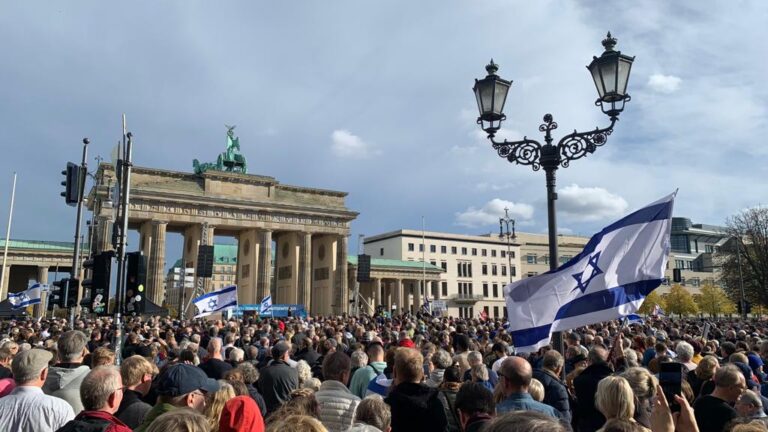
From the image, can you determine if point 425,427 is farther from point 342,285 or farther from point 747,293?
point 342,285

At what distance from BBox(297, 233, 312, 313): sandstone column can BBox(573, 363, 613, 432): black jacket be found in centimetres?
6121

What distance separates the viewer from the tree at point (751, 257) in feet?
172

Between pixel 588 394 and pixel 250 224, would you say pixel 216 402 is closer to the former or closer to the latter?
pixel 588 394

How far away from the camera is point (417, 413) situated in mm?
5000

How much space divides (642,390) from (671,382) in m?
0.77

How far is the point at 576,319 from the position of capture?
25.0 feet

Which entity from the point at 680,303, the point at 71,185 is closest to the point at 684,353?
the point at 71,185

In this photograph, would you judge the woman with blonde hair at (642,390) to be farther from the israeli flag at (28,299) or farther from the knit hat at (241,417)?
the israeli flag at (28,299)

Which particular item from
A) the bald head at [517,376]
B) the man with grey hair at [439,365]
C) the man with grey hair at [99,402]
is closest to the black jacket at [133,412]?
the man with grey hair at [99,402]

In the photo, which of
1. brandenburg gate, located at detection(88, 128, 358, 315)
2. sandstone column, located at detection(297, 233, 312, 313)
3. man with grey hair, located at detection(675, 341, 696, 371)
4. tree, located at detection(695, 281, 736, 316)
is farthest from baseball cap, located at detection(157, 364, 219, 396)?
tree, located at detection(695, 281, 736, 316)

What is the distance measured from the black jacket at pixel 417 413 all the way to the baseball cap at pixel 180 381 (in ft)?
5.19

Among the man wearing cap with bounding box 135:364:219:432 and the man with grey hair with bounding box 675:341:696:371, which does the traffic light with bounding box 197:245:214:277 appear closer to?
the man with grey hair with bounding box 675:341:696:371

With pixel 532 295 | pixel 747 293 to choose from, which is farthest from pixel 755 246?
pixel 532 295

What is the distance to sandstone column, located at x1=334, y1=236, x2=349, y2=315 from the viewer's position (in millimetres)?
69500
